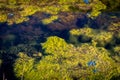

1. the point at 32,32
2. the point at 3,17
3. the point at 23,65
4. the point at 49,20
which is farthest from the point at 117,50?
the point at 3,17

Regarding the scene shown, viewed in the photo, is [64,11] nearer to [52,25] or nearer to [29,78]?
[52,25]

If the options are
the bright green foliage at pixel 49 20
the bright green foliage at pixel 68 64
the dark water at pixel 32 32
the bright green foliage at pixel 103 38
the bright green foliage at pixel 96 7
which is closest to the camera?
the bright green foliage at pixel 68 64

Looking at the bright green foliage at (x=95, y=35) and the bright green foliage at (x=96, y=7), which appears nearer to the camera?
the bright green foliage at (x=95, y=35)

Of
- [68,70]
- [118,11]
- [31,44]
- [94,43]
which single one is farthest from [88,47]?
[118,11]

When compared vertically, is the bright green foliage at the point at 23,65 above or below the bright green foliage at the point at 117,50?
above

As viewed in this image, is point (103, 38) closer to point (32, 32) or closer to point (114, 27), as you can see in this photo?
point (114, 27)

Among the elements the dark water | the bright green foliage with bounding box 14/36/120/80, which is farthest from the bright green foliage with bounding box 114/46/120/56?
the dark water

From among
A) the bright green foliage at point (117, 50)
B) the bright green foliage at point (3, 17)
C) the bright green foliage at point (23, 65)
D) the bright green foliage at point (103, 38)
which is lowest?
the bright green foliage at point (117, 50)

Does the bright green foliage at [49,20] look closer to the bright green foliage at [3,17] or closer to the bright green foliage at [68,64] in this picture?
Answer: the bright green foliage at [68,64]

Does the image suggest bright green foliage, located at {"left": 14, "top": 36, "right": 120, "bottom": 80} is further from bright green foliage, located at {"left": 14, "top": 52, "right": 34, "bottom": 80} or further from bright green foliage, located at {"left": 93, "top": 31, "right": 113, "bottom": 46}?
bright green foliage, located at {"left": 93, "top": 31, "right": 113, "bottom": 46}

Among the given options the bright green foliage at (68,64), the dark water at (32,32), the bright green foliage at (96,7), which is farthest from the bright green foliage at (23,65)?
the bright green foliage at (96,7)
